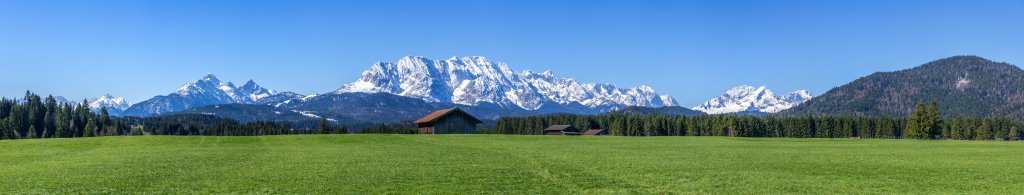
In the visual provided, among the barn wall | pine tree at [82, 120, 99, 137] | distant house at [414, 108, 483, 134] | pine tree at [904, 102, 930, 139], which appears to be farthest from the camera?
pine tree at [82, 120, 99, 137]

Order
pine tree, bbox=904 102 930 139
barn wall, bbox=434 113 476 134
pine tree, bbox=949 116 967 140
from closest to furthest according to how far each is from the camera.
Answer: barn wall, bbox=434 113 476 134 < pine tree, bbox=904 102 930 139 < pine tree, bbox=949 116 967 140

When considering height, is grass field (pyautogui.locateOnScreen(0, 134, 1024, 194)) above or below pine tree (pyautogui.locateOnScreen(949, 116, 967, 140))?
below

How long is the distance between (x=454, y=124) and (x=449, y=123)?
94 centimetres

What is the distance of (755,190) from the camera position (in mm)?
25375

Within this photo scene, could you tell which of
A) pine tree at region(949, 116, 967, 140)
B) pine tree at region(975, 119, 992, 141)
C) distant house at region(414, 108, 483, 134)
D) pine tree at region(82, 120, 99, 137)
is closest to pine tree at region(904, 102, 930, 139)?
pine tree at region(949, 116, 967, 140)

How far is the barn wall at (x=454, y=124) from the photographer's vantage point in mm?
121438

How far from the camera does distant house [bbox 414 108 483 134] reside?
121 meters

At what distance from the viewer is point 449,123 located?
401 feet

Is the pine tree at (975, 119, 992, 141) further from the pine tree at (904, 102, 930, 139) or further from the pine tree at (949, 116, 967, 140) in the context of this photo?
the pine tree at (904, 102, 930, 139)

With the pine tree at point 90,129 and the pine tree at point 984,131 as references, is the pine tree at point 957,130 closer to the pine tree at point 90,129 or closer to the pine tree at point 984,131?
the pine tree at point 984,131

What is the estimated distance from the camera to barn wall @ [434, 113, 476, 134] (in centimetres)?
12144

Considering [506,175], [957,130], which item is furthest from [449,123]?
A: [957,130]

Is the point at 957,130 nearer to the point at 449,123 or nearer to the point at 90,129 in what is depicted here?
the point at 449,123

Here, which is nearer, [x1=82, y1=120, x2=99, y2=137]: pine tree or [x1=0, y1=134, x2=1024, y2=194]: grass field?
[x1=0, y1=134, x2=1024, y2=194]: grass field
